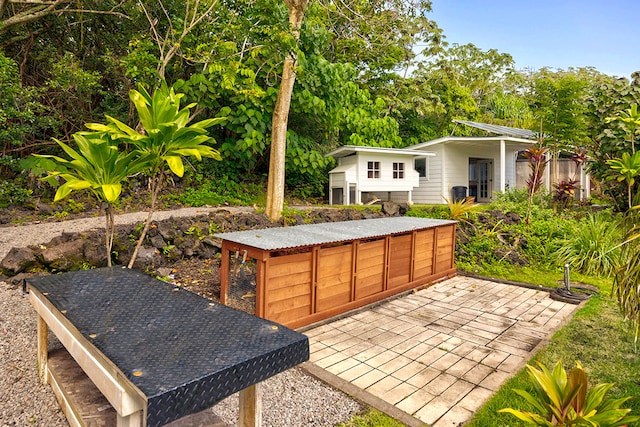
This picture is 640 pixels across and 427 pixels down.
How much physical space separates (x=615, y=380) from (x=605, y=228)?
587 cm

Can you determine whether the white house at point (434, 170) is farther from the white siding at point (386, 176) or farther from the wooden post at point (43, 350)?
the wooden post at point (43, 350)

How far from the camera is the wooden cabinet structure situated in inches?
144

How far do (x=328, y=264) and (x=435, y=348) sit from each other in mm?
1486

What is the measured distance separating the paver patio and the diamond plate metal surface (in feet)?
5.09

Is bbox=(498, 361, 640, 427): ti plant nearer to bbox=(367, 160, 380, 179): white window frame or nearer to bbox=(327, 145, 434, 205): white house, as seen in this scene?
bbox=(327, 145, 434, 205): white house

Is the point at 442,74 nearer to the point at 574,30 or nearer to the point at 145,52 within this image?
the point at 574,30

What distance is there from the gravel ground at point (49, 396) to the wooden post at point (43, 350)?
0.06 metres

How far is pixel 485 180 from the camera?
1547 cm

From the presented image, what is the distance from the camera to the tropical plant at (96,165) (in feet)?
8.72

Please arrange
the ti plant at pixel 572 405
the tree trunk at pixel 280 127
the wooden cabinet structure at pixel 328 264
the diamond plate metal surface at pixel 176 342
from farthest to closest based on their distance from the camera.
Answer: the tree trunk at pixel 280 127, the wooden cabinet structure at pixel 328 264, the ti plant at pixel 572 405, the diamond plate metal surface at pixel 176 342

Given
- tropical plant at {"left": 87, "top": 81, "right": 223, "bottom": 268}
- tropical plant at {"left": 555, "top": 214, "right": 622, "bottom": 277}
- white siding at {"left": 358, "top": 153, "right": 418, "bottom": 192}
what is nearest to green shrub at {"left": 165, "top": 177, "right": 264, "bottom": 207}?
white siding at {"left": 358, "top": 153, "right": 418, "bottom": 192}

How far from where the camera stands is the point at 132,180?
30.2 feet

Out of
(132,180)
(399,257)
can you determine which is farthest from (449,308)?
(132,180)

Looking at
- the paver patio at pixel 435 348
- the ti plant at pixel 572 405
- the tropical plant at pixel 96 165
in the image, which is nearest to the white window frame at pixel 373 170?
the paver patio at pixel 435 348
